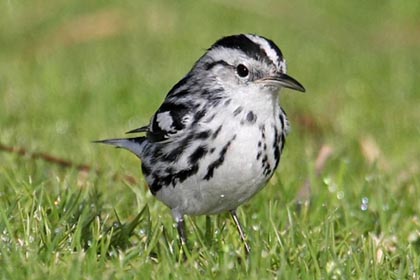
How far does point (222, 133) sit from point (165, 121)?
0.42m

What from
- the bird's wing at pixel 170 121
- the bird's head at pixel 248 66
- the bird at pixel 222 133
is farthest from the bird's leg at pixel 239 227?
the bird's head at pixel 248 66

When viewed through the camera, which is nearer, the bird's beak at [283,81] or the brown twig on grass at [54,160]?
the bird's beak at [283,81]

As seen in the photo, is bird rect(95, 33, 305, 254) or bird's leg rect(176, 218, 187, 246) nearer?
bird rect(95, 33, 305, 254)

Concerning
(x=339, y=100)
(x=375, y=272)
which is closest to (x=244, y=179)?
(x=375, y=272)

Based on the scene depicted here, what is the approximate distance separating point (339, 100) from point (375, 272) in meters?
4.52

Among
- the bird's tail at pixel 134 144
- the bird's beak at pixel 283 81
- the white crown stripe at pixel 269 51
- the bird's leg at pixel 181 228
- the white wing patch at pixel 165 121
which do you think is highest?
the white crown stripe at pixel 269 51

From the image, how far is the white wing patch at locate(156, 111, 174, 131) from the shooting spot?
5.47 meters

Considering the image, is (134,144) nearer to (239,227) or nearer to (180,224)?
(180,224)

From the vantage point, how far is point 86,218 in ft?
17.8

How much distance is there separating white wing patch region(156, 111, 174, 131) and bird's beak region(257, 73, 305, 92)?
515 mm

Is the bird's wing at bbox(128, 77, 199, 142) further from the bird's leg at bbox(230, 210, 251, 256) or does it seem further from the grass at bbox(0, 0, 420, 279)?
the bird's leg at bbox(230, 210, 251, 256)

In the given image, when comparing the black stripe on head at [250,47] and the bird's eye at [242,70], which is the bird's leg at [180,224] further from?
the black stripe on head at [250,47]

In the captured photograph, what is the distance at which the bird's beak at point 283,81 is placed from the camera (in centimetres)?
523

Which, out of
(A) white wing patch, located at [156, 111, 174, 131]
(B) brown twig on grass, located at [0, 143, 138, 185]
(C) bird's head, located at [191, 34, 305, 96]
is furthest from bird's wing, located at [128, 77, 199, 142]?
(B) brown twig on grass, located at [0, 143, 138, 185]
